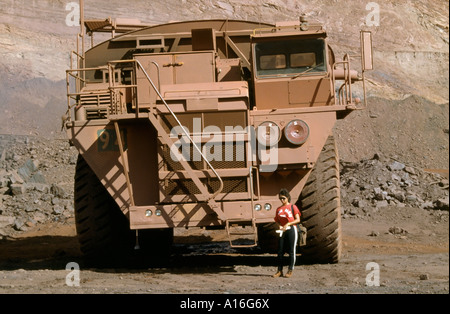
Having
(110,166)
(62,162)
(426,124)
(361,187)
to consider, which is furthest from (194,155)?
(426,124)

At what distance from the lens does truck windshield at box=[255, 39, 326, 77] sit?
11.4m

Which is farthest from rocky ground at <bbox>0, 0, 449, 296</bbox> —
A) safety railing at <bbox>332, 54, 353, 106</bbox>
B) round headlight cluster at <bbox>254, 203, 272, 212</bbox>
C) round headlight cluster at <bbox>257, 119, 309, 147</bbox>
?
safety railing at <bbox>332, 54, 353, 106</bbox>

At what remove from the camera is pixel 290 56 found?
11.4 meters

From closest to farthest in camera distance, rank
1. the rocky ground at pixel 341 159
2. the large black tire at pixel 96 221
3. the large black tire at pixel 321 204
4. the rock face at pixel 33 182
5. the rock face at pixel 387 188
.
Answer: the rocky ground at pixel 341 159
the large black tire at pixel 321 204
the large black tire at pixel 96 221
the rock face at pixel 387 188
the rock face at pixel 33 182

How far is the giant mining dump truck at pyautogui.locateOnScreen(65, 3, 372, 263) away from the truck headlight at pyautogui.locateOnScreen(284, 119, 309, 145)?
0.05 ft

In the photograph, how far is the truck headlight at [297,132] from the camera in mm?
10672

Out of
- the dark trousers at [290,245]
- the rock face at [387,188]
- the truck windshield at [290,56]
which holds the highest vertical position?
the truck windshield at [290,56]

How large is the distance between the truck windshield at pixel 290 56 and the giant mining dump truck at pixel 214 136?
0.01 meters

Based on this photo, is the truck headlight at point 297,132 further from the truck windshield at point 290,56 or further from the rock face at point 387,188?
the rock face at point 387,188

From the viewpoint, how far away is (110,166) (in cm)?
1102

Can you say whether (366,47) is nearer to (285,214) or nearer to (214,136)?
(214,136)

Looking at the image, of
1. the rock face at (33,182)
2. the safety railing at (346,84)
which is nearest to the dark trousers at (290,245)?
the safety railing at (346,84)

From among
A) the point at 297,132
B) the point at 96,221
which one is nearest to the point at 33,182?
the point at 96,221

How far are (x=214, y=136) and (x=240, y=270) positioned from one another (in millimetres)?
1952
